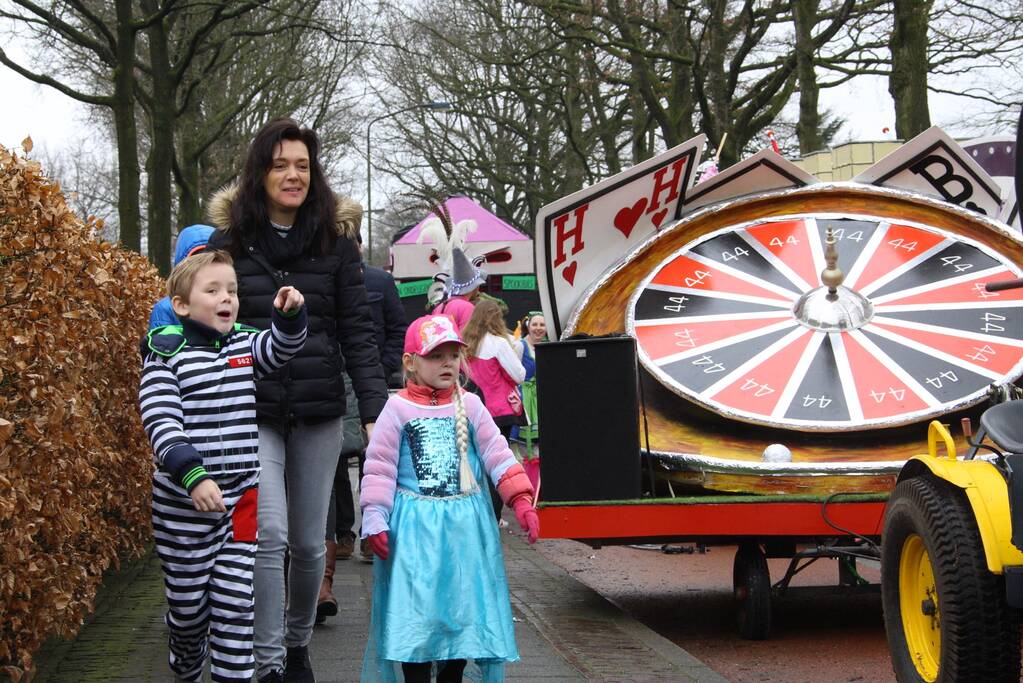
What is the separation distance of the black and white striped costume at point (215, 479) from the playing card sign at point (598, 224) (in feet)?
12.6

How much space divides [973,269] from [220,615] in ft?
16.4

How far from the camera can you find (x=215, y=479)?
15.3 ft

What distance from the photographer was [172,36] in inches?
1025

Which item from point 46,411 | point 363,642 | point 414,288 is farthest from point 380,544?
point 414,288

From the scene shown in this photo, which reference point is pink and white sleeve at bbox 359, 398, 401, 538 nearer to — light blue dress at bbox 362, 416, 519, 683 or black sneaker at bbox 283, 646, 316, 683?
light blue dress at bbox 362, 416, 519, 683

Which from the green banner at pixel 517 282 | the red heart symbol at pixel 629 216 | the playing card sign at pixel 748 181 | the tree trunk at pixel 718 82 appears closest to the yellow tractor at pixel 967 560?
the red heart symbol at pixel 629 216

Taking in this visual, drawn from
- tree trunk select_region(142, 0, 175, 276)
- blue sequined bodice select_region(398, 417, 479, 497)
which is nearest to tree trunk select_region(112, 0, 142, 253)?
tree trunk select_region(142, 0, 175, 276)

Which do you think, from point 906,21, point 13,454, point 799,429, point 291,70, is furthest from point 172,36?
point 13,454

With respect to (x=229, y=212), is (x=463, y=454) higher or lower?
lower

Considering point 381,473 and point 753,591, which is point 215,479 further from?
point 753,591

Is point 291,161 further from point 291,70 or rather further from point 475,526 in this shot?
point 291,70

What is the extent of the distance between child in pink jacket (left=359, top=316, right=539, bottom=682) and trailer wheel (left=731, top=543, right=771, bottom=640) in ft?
8.18

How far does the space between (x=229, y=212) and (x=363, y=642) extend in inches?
81.6

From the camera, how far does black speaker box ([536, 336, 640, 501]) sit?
700 centimetres
